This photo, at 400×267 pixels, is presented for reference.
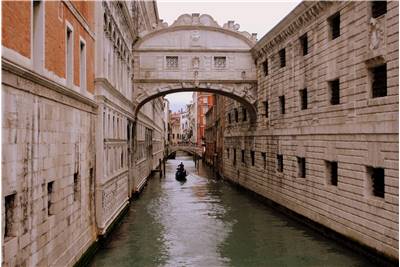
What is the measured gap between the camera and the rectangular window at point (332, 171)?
13.0 m

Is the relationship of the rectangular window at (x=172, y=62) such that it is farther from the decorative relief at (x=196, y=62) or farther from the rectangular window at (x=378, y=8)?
the rectangular window at (x=378, y=8)

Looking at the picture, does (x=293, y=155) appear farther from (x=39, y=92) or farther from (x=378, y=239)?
(x=39, y=92)

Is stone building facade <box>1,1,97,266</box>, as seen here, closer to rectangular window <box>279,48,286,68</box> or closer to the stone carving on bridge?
the stone carving on bridge

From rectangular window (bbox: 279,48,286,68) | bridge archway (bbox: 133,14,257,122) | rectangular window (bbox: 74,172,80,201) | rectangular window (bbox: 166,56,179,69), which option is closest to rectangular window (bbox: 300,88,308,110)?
rectangular window (bbox: 279,48,286,68)

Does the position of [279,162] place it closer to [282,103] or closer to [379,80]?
[282,103]

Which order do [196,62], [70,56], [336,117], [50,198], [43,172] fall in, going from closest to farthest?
[43,172]
[50,198]
[70,56]
[336,117]
[196,62]

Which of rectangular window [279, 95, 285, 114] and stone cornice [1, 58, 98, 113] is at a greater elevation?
rectangular window [279, 95, 285, 114]

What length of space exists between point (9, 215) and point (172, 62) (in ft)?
51.3

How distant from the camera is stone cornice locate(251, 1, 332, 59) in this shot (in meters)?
14.0

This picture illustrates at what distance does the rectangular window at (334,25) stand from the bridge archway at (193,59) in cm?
797

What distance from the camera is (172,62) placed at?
21.1m

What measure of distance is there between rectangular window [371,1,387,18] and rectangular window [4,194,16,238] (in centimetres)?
874

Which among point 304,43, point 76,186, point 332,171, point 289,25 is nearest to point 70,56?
point 76,186

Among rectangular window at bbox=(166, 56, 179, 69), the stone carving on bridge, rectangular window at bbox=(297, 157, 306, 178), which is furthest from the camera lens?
rectangular window at bbox=(166, 56, 179, 69)
